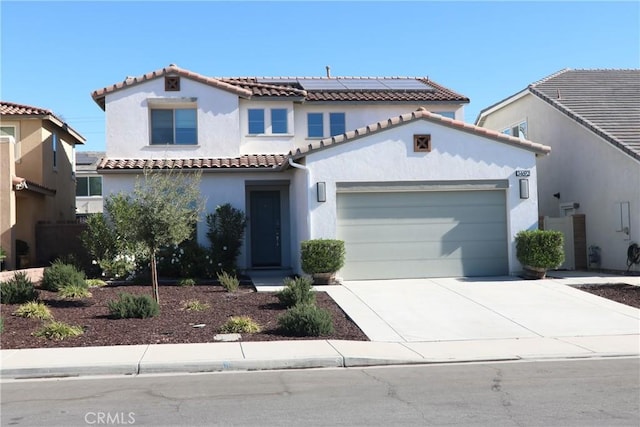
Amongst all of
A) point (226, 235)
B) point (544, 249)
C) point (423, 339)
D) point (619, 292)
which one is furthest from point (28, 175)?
point (619, 292)

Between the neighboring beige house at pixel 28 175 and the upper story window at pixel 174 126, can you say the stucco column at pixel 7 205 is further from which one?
the upper story window at pixel 174 126

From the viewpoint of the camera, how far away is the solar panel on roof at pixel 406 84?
79.2ft

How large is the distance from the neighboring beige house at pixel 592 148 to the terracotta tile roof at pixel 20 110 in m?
17.1

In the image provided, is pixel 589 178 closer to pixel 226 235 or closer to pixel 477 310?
pixel 477 310

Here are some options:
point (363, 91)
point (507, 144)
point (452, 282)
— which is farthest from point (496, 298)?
point (363, 91)

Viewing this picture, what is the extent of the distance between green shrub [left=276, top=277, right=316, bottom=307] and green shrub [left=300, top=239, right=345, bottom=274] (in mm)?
2387

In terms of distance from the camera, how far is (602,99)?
73.0 ft

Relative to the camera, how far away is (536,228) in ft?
59.2

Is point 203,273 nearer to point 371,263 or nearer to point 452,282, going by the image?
point 371,263

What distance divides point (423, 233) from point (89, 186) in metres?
26.6

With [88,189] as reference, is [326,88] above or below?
above

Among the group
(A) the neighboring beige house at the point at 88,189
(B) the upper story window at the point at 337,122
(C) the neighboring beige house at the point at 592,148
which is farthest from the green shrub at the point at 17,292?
(A) the neighboring beige house at the point at 88,189

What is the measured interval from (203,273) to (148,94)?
613 cm

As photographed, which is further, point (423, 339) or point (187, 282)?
point (187, 282)
